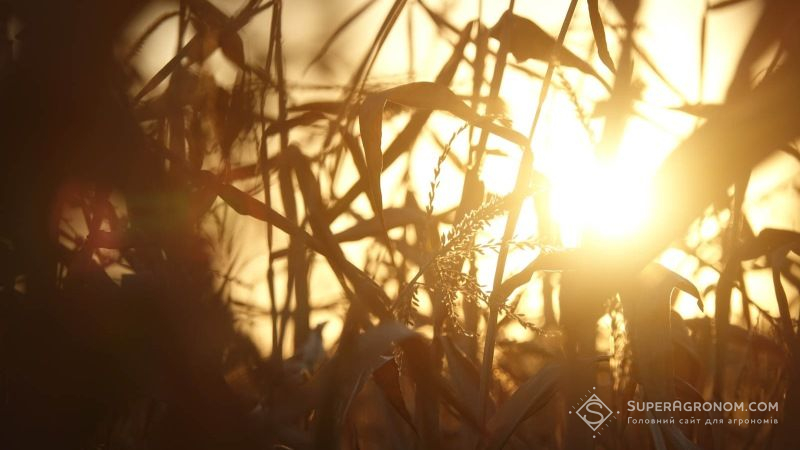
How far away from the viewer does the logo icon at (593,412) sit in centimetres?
68

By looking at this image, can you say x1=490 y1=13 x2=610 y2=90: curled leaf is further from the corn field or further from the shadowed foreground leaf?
the shadowed foreground leaf

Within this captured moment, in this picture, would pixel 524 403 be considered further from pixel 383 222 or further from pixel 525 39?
pixel 525 39

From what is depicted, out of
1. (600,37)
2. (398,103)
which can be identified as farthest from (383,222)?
(600,37)

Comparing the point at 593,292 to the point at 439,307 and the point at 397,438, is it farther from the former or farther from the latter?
the point at 397,438

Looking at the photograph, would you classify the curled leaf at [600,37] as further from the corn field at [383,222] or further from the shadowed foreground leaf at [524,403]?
the shadowed foreground leaf at [524,403]

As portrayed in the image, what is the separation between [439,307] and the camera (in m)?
0.77

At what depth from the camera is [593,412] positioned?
2.36 feet

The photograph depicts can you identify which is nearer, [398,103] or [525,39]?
[398,103]

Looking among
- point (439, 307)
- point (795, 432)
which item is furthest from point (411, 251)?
point (795, 432)

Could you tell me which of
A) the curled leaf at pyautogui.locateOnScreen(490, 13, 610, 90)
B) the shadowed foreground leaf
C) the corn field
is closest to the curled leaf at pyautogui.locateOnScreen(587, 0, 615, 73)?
the corn field

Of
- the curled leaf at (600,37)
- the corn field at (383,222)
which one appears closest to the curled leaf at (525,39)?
the corn field at (383,222)

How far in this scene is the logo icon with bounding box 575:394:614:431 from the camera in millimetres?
675

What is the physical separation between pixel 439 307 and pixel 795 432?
36cm

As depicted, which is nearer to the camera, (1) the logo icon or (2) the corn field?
(2) the corn field
